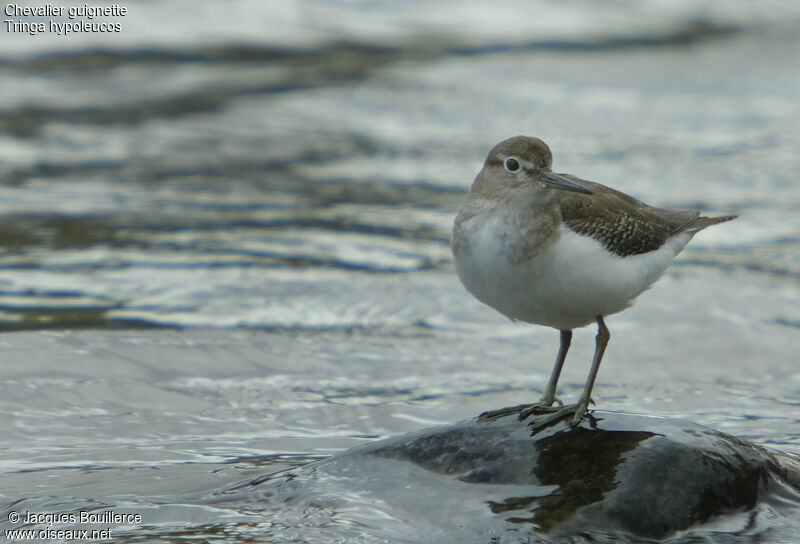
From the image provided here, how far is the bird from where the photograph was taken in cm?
561

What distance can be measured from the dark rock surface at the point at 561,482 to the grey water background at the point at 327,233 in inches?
5.3

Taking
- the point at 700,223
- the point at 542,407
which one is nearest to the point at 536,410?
the point at 542,407

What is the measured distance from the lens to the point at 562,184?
19.2ft

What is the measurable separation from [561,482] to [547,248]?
47.0 inches

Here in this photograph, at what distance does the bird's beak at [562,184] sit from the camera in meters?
5.86

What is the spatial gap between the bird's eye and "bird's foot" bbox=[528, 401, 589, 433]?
4.43ft

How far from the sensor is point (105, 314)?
9727 millimetres

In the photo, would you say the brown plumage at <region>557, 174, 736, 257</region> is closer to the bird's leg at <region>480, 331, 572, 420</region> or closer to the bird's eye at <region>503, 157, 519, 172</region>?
the bird's eye at <region>503, 157, 519, 172</region>

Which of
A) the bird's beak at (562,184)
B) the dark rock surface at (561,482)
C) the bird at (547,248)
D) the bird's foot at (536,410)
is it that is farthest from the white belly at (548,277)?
the dark rock surface at (561,482)

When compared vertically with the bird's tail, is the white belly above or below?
below

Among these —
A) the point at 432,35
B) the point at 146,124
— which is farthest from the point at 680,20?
the point at 146,124

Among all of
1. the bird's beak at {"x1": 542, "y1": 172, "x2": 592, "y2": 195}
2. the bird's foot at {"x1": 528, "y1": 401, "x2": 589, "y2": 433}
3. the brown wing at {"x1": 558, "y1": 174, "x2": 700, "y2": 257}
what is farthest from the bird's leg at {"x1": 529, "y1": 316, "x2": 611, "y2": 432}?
the bird's beak at {"x1": 542, "y1": 172, "x2": 592, "y2": 195}

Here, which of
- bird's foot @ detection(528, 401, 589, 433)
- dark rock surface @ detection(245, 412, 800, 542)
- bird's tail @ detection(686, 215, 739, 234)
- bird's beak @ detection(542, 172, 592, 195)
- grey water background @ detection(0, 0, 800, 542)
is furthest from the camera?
grey water background @ detection(0, 0, 800, 542)

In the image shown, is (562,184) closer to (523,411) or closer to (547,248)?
(547,248)
